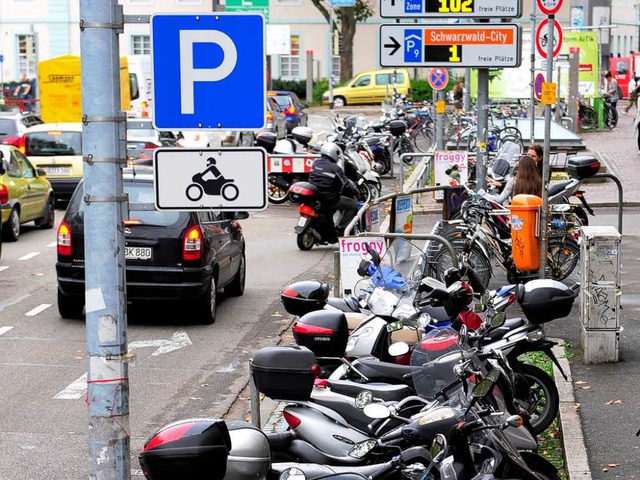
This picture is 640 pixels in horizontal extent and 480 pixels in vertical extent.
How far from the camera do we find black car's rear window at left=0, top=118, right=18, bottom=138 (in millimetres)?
29500

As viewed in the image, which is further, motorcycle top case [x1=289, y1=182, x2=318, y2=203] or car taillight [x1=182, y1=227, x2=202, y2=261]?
motorcycle top case [x1=289, y1=182, x2=318, y2=203]

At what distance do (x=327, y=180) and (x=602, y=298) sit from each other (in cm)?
953

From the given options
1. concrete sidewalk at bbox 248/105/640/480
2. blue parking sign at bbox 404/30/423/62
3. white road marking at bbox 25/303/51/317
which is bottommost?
white road marking at bbox 25/303/51/317

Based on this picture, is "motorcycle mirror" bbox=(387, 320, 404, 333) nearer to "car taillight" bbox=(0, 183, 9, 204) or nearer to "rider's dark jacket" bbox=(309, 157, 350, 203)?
"rider's dark jacket" bbox=(309, 157, 350, 203)

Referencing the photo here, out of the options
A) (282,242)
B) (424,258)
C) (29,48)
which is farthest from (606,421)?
(29,48)

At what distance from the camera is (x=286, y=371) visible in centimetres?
638

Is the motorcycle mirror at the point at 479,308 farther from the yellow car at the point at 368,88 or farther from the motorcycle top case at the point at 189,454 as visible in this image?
the yellow car at the point at 368,88

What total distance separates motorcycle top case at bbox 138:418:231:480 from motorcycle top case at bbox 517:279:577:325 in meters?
3.12

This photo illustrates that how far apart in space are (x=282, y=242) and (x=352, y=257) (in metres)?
9.52

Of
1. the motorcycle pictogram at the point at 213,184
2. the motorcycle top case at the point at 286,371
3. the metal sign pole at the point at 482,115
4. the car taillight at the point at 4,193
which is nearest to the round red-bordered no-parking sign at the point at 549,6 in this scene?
the metal sign pole at the point at 482,115

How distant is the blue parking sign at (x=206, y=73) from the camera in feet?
Answer: 16.4

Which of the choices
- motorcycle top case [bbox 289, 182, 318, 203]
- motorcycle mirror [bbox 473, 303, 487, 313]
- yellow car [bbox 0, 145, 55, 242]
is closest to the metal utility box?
motorcycle mirror [bbox 473, 303, 487, 313]

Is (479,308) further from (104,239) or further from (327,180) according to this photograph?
(327,180)

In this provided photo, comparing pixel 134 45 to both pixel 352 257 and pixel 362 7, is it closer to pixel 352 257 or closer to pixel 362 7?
pixel 362 7
